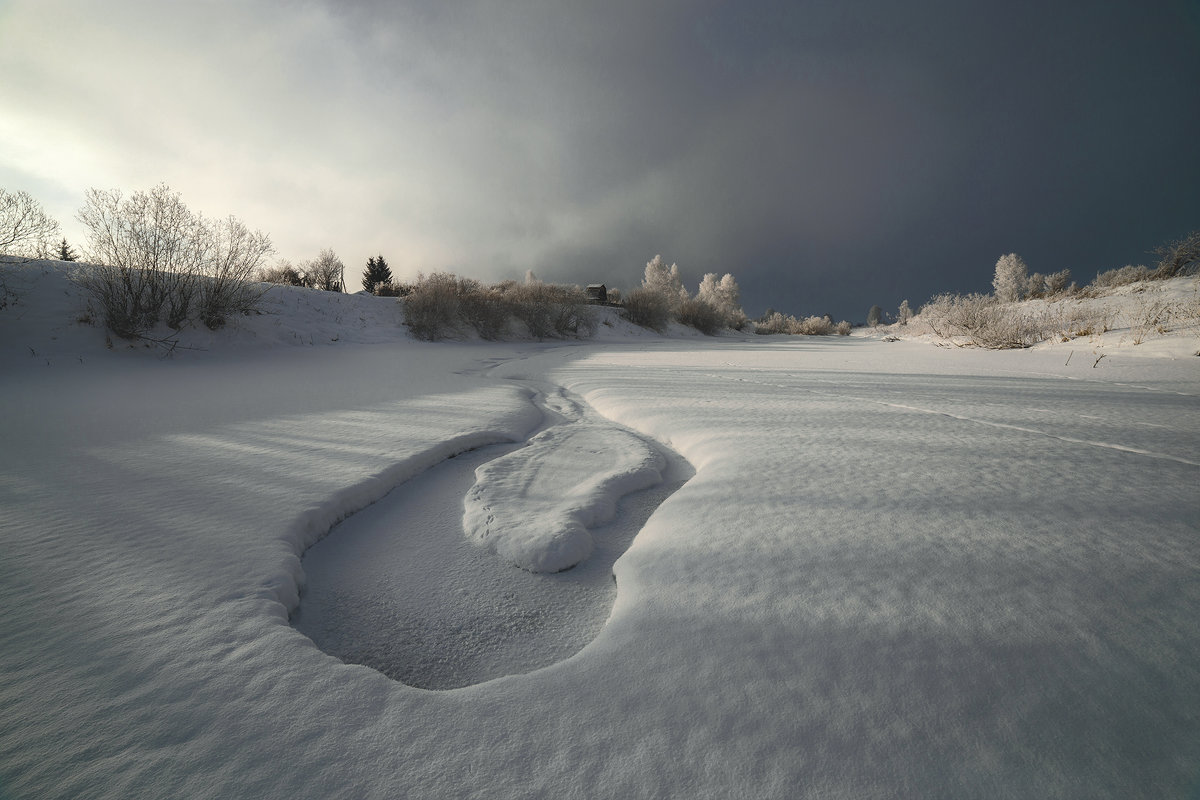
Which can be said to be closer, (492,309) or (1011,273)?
(492,309)

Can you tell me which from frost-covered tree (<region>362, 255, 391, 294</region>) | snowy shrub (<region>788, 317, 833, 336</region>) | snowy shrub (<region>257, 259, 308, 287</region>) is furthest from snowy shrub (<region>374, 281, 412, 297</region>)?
snowy shrub (<region>788, 317, 833, 336</region>)

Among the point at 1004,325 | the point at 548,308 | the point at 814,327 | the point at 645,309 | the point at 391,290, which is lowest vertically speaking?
the point at 1004,325

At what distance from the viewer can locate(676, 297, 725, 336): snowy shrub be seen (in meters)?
28.5

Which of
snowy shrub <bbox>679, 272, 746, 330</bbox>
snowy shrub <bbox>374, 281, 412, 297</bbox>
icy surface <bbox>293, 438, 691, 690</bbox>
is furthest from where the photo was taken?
snowy shrub <bbox>679, 272, 746, 330</bbox>

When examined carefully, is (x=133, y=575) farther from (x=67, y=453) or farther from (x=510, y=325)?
(x=510, y=325)

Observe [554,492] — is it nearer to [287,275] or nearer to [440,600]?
[440,600]

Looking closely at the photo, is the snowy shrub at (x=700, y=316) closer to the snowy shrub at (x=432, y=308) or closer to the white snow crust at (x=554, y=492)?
the snowy shrub at (x=432, y=308)

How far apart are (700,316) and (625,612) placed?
2887cm

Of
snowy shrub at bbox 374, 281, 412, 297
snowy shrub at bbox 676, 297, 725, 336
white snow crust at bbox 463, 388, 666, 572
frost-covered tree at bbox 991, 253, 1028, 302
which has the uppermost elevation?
frost-covered tree at bbox 991, 253, 1028, 302

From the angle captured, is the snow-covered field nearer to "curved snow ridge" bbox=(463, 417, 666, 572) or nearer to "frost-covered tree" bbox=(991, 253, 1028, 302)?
"curved snow ridge" bbox=(463, 417, 666, 572)

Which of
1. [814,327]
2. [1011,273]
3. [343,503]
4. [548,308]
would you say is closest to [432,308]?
[548,308]

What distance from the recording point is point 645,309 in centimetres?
2575

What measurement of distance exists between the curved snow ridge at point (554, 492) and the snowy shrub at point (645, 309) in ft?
76.0

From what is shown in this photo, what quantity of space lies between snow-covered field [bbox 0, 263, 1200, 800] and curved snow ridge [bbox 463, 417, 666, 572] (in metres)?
0.02
